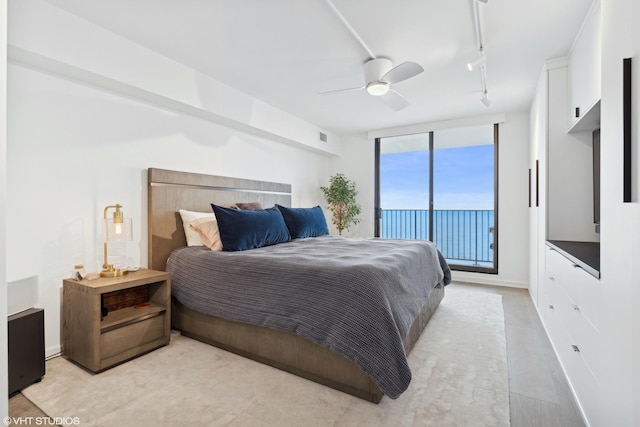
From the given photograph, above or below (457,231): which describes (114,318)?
below

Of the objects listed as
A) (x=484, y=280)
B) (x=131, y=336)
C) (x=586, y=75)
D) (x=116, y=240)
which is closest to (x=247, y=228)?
(x=116, y=240)

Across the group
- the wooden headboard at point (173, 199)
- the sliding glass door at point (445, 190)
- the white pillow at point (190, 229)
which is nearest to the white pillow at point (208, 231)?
the white pillow at point (190, 229)

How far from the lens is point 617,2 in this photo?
1322 mm

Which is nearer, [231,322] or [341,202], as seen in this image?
[231,322]

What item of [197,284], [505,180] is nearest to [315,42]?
[197,284]

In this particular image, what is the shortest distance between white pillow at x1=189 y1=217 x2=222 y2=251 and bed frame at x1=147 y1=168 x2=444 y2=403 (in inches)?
10.1

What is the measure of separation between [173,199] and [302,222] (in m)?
1.51

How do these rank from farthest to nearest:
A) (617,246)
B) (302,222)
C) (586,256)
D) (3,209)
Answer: (302,222) < (586,256) < (617,246) < (3,209)

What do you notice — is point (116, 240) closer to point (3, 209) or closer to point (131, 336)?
point (131, 336)

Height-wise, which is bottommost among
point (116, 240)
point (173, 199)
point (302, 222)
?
point (116, 240)

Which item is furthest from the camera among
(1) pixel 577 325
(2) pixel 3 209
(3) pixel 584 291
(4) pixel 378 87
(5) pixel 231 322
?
(4) pixel 378 87

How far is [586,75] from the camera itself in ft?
7.72

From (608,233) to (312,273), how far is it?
1.54m

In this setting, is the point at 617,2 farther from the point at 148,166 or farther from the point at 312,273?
the point at 148,166
